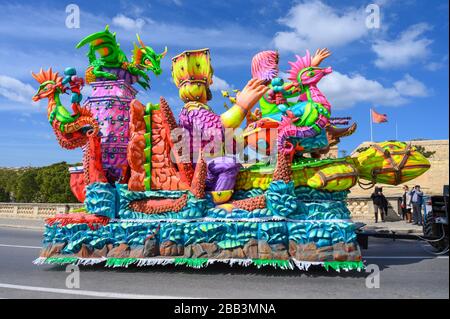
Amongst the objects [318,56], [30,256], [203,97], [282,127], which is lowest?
[30,256]

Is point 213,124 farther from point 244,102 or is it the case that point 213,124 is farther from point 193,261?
point 193,261

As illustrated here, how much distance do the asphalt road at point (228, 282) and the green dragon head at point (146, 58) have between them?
366 cm

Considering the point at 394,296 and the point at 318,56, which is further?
the point at 318,56

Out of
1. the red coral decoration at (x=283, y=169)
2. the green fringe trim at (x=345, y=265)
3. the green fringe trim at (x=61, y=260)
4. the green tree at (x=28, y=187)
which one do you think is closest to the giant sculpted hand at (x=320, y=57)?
the red coral decoration at (x=283, y=169)

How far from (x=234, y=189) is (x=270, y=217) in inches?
31.3

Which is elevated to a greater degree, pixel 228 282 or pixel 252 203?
pixel 252 203

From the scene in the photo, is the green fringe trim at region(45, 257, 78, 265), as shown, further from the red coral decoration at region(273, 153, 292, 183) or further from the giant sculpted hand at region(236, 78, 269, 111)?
the giant sculpted hand at region(236, 78, 269, 111)

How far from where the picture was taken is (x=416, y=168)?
589cm

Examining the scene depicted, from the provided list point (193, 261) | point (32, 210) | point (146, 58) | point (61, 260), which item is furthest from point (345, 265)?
point (32, 210)

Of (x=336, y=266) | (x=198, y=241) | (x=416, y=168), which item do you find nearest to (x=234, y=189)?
(x=198, y=241)

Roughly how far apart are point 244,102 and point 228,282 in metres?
2.77

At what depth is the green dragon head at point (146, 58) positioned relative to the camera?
22.2 ft

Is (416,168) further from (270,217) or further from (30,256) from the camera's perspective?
(30,256)

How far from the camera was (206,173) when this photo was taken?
18.5 ft
